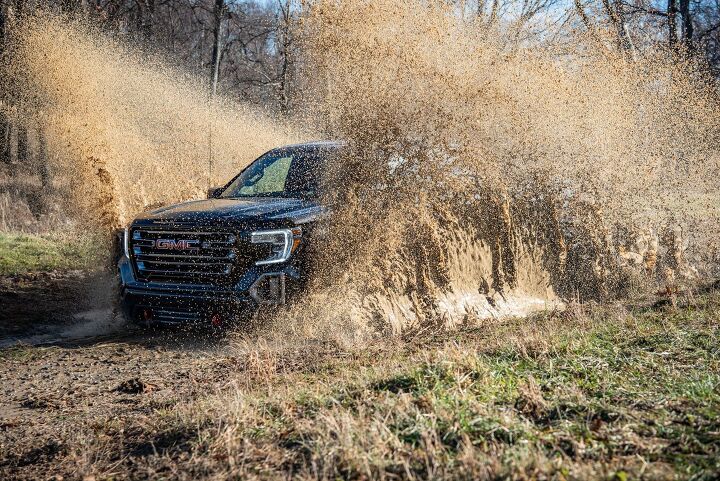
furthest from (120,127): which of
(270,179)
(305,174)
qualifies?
(305,174)

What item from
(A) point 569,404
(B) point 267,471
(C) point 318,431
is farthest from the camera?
(A) point 569,404

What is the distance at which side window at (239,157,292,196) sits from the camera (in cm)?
770

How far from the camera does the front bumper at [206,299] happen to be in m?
6.16

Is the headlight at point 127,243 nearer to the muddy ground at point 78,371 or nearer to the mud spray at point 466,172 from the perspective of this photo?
the muddy ground at point 78,371

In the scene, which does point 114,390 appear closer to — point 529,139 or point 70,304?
point 70,304

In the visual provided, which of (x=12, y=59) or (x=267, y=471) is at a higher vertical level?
(x=12, y=59)

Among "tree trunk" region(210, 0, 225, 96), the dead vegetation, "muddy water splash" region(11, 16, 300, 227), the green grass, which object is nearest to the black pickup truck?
the dead vegetation

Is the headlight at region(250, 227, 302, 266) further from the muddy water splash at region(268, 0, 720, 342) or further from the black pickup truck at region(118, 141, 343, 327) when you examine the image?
the muddy water splash at region(268, 0, 720, 342)

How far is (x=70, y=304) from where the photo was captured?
8.70m

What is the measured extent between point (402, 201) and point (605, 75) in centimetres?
568

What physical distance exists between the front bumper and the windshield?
1203 mm

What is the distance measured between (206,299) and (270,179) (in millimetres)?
2061

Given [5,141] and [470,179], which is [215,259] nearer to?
[470,179]

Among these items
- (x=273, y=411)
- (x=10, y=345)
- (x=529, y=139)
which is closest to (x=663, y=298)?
(x=529, y=139)
